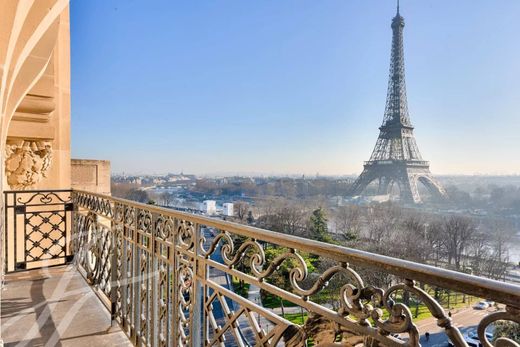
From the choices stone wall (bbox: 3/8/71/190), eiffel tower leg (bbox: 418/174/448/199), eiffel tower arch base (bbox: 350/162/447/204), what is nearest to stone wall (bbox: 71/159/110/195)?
stone wall (bbox: 3/8/71/190)

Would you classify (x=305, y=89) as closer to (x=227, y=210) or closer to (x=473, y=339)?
(x=227, y=210)

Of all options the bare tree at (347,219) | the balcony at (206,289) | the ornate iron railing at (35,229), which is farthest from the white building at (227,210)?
the bare tree at (347,219)

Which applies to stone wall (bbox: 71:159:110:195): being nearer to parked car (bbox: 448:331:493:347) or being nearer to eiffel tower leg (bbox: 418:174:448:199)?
parked car (bbox: 448:331:493:347)

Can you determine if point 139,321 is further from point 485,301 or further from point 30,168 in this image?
point 30,168

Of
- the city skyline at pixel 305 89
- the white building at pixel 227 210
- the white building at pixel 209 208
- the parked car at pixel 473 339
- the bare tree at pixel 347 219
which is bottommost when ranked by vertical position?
the bare tree at pixel 347 219

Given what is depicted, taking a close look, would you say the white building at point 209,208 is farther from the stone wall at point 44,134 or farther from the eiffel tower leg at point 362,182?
the eiffel tower leg at point 362,182

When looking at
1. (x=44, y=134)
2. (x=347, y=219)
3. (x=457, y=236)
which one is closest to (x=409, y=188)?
(x=347, y=219)
